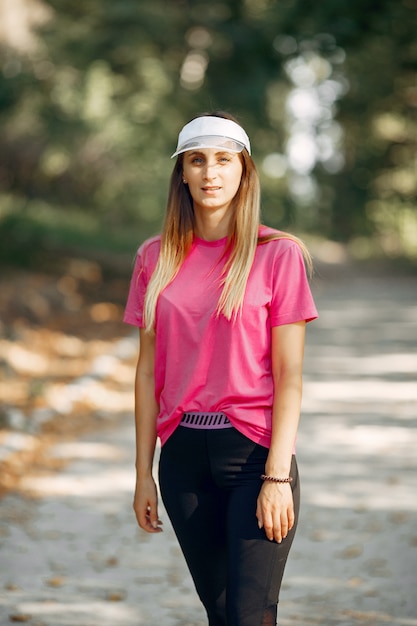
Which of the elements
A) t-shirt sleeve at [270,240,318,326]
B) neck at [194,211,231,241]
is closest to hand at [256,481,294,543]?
t-shirt sleeve at [270,240,318,326]

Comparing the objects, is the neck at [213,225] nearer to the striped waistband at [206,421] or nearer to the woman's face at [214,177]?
the woman's face at [214,177]

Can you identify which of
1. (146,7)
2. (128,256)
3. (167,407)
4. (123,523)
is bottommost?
(123,523)

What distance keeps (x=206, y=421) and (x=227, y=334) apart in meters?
0.27

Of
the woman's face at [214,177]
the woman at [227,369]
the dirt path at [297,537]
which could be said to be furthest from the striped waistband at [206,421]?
the dirt path at [297,537]

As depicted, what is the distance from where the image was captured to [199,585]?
9.33 ft

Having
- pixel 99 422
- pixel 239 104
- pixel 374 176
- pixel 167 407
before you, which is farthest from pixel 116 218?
pixel 167 407

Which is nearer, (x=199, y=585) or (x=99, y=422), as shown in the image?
(x=199, y=585)

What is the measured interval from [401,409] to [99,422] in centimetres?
277

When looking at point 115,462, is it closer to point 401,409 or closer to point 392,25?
point 401,409

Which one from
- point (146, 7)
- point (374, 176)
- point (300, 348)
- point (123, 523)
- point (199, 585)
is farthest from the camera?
point (374, 176)

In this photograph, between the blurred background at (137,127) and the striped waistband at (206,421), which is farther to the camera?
the blurred background at (137,127)

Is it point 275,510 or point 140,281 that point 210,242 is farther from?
point 275,510

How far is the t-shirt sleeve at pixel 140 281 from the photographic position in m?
2.86

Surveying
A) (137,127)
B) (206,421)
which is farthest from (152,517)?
(137,127)
